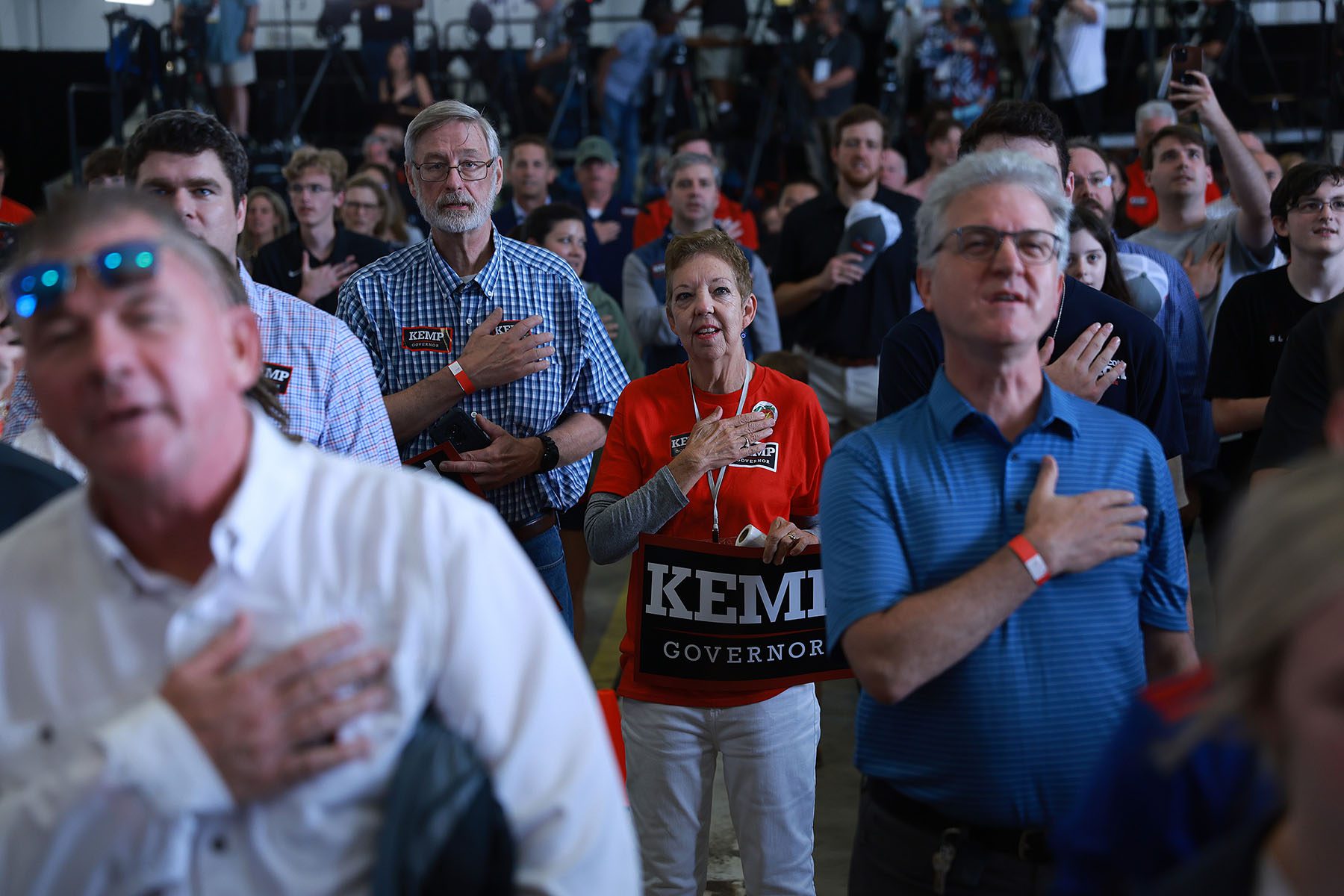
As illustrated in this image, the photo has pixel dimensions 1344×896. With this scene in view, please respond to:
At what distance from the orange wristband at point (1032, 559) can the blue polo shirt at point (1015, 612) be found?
0.30 ft

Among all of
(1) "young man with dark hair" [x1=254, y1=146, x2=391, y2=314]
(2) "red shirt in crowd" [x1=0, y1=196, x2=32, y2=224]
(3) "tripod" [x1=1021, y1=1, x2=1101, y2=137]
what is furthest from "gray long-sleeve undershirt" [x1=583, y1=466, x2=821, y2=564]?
(3) "tripod" [x1=1021, y1=1, x2=1101, y2=137]

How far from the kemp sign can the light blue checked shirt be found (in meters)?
0.67

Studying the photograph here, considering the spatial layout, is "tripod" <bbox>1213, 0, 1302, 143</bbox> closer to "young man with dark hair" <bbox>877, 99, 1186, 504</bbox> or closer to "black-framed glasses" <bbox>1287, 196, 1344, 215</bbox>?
"black-framed glasses" <bbox>1287, 196, 1344, 215</bbox>

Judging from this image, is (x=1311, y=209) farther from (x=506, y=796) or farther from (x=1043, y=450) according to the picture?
(x=506, y=796)

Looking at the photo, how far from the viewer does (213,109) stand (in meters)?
11.0

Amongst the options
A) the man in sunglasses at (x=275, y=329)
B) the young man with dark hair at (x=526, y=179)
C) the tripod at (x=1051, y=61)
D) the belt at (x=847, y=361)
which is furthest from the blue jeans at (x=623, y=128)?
the man in sunglasses at (x=275, y=329)

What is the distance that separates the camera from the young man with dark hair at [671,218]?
697cm

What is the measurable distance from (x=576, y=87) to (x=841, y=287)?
248 inches

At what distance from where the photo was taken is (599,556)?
3002 mm

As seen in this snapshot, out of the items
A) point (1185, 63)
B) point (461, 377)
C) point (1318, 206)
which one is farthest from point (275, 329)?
point (1185, 63)

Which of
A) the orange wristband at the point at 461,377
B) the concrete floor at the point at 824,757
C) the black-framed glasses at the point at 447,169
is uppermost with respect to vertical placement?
the black-framed glasses at the point at 447,169

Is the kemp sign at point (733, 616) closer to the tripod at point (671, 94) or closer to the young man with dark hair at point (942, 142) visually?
the young man with dark hair at point (942, 142)

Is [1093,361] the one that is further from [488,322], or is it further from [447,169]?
[447,169]

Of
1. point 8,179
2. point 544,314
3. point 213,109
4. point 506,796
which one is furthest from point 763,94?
point 506,796
